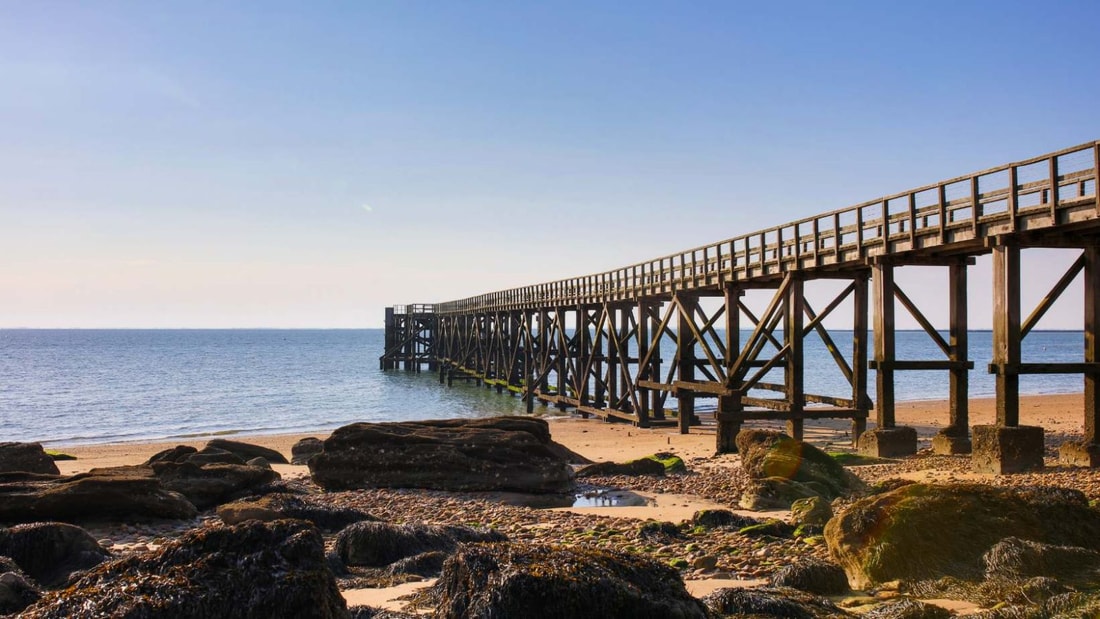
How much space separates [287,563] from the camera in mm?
4645

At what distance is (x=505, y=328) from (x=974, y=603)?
125ft

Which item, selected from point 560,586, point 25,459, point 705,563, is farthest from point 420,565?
point 25,459

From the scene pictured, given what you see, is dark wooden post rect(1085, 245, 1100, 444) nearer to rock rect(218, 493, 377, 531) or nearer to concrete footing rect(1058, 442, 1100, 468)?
concrete footing rect(1058, 442, 1100, 468)

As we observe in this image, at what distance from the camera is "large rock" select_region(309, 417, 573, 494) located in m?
12.7

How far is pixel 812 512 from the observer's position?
9016 millimetres

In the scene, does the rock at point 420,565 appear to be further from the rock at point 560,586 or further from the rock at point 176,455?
the rock at point 176,455

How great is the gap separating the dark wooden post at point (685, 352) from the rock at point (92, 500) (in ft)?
44.1

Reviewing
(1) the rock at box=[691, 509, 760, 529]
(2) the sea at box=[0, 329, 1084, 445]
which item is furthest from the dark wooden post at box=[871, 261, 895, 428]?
(2) the sea at box=[0, 329, 1084, 445]

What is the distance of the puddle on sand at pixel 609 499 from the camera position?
11.5 m

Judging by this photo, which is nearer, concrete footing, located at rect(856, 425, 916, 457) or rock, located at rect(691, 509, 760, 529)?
rock, located at rect(691, 509, 760, 529)

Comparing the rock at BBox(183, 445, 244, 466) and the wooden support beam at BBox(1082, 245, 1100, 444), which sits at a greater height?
the wooden support beam at BBox(1082, 245, 1100, 444)

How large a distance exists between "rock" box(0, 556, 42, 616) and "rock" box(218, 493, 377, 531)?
9.27 feet

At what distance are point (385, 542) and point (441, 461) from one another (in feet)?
15.6

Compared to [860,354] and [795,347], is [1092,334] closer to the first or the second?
[860,354]
